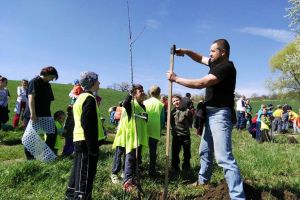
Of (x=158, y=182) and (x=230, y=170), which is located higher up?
(x=230, y=170)

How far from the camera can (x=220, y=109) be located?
5.42 meters

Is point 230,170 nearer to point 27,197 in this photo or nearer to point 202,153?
point 202,153

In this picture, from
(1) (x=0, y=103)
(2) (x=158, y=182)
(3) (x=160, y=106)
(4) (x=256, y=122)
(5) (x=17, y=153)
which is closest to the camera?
(2) (x=158, y=182)

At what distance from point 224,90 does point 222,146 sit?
0.79 m

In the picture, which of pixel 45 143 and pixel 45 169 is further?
pixel 45 143

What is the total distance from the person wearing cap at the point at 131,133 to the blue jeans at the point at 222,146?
112 cm

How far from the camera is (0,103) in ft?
39.5

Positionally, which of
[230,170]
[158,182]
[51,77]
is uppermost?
[51,77]

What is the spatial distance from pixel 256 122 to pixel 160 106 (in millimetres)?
10020

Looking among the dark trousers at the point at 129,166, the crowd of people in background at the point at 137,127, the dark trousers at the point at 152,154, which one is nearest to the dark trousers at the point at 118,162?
the crowd of people in background at the point at 137,127

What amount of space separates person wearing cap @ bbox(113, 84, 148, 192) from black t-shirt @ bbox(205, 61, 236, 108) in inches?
50.7

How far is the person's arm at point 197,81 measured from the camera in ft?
17.0

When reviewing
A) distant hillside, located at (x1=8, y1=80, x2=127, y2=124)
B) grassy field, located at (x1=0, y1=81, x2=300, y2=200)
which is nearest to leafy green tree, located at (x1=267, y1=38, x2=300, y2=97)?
distant hillside, located at (x1=8, y1=80, x2=127, y2=124)

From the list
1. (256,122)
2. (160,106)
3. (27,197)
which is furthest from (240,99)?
(27,197)
